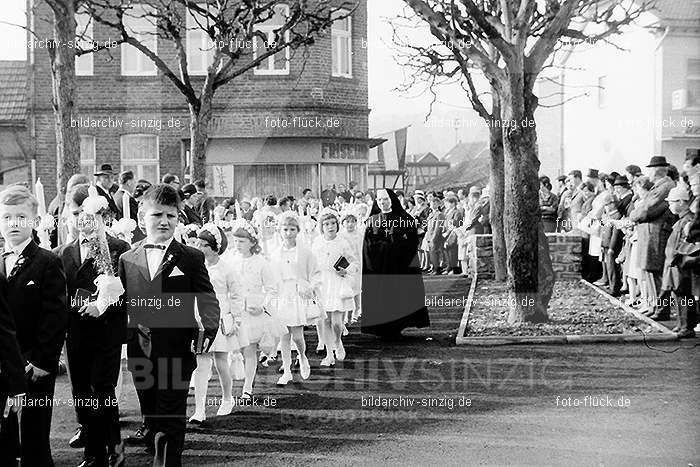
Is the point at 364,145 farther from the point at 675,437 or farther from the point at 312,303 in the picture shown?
the point at 675,437

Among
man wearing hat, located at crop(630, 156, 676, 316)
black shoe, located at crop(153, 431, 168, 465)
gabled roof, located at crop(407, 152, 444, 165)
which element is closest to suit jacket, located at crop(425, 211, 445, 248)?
man wearing hat, located at crop(630, 156, 676, 316)

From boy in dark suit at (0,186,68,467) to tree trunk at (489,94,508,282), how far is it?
14.0 m

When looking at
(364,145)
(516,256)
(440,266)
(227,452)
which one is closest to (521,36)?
(516,256)

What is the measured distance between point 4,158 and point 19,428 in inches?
1063

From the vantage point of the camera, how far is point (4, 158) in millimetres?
31453

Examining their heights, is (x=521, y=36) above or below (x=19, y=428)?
above

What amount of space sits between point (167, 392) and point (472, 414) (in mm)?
3367

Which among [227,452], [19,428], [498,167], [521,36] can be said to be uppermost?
[521,36]

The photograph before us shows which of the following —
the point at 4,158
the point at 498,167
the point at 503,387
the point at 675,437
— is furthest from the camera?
the point at 4,158

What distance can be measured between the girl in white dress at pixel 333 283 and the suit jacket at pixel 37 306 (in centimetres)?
555

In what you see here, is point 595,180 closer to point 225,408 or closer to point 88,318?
point 225,408

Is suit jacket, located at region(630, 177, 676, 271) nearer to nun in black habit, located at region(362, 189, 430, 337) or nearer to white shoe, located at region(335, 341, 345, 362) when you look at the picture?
nun in black habit, located at region(362, 189, 430, 337)

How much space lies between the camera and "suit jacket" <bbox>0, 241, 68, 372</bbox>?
20.5 feet

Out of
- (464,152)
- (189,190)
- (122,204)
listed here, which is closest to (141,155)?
(189,190)
